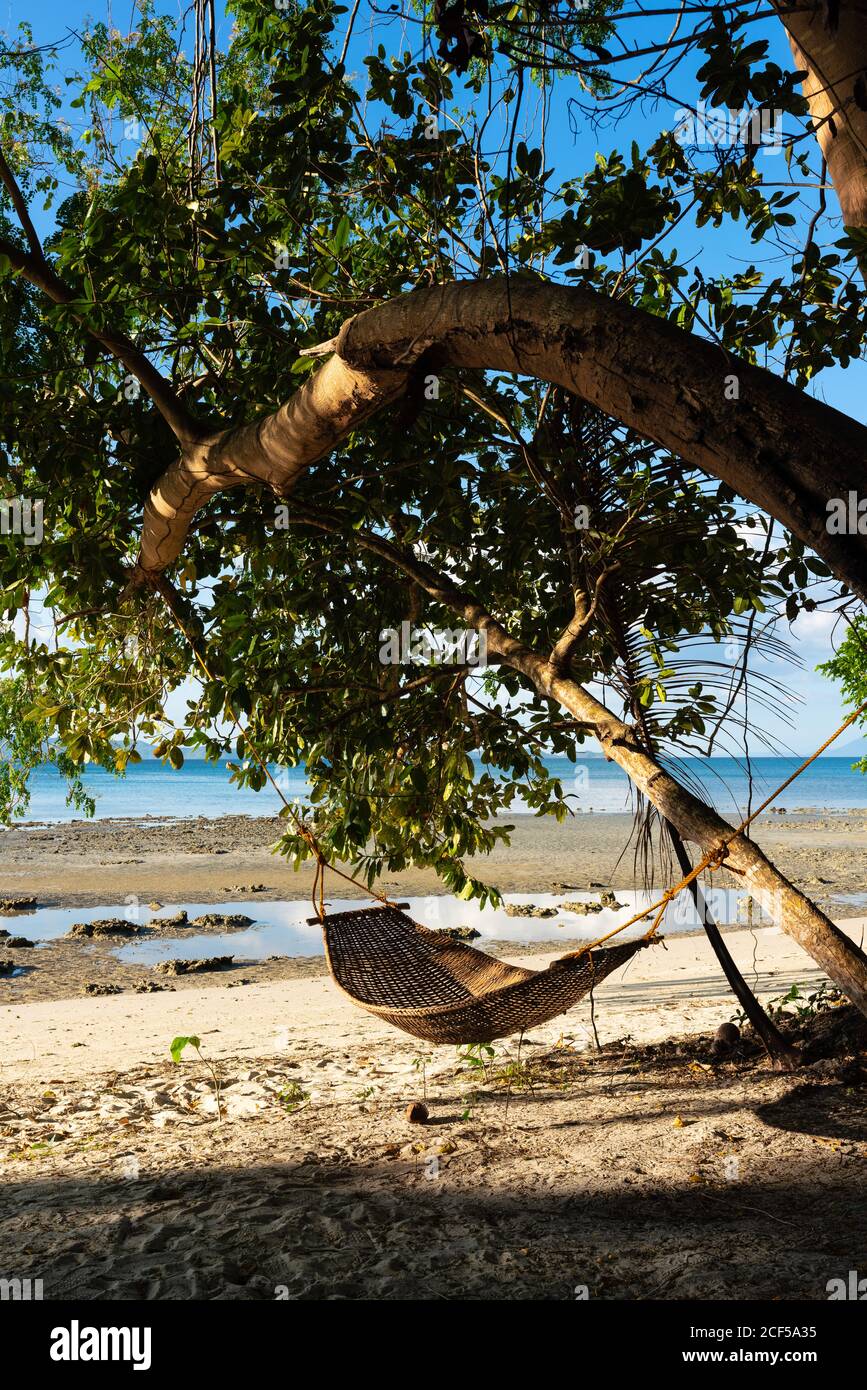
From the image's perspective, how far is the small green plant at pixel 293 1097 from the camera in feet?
13.3

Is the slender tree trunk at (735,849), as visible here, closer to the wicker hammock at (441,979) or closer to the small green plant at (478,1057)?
the wicker hammock at (441,979)

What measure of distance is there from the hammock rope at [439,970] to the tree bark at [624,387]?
1.30 m

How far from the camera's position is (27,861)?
16516mm

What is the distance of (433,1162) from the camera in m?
3.21

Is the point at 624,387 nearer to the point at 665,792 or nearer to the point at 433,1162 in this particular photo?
the point at 665,792

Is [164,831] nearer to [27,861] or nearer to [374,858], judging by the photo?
[27,861]

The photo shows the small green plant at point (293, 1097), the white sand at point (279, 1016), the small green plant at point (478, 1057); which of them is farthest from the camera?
the white sand at point (279, 1016)

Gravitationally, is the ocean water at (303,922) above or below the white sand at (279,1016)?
above

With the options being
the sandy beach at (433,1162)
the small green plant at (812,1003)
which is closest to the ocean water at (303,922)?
the sandy beach at (433,1162)

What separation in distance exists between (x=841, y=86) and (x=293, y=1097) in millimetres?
3871

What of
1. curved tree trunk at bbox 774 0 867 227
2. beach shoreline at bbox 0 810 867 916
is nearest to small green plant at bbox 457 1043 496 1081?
curved tree trunk at bbox 774 0 867 227

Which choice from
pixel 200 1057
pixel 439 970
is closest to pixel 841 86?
pixel 439 970

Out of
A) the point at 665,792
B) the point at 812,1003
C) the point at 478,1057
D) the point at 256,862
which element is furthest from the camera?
the point at 256,862
